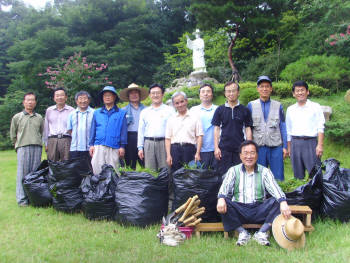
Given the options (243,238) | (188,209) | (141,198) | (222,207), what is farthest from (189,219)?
(141,198)

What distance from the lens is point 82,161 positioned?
3998 mm

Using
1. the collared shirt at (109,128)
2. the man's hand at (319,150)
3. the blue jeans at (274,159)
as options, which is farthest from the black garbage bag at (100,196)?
the man's hand at (319,150)

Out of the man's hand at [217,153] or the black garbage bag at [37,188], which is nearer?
the man's hand at [217,153]

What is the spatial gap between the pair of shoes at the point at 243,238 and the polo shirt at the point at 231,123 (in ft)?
3.40

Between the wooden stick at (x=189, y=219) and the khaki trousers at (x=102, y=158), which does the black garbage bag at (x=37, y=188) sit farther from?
the wooden stick at (x=189, y=219)

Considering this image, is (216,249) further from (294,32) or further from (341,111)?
(294,32)

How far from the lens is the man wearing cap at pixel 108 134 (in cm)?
405

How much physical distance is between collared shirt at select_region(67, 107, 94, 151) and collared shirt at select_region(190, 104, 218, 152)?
147 cm

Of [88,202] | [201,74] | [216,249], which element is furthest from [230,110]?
[201,74]

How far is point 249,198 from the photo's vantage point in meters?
3.08

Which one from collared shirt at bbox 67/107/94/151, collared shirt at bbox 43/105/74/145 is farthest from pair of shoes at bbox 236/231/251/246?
collared shirt at bbox 43/105/74/145

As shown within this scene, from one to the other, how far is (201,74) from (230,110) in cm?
891

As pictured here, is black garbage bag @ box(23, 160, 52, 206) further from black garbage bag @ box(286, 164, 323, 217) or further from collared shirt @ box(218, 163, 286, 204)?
black garbage bag @ box(286, 164, 323, 217)

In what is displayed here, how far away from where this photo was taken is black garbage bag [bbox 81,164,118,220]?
3.52m
